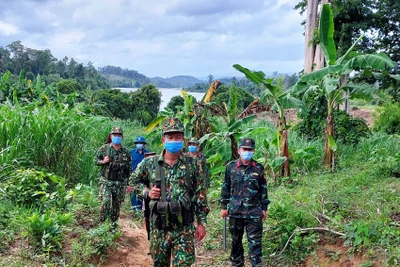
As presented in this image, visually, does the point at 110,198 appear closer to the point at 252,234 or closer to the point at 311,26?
the point at 252,234

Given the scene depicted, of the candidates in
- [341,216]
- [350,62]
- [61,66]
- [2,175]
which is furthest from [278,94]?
[61,66]

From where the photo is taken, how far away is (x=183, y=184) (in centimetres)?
317

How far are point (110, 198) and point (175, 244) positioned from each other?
88.4 inches

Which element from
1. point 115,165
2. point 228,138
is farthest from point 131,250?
point 228,138

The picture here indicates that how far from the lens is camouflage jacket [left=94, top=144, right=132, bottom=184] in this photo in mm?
5152

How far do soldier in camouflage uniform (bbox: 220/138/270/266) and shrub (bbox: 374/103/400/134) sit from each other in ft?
48.1

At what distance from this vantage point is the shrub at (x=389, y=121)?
16750mm

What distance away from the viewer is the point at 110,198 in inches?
203

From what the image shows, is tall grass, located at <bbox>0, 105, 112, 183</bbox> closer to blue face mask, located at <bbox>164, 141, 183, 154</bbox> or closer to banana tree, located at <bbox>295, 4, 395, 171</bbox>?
blue face mask, located at <bbox>164, 141, 183, 154</bbox>

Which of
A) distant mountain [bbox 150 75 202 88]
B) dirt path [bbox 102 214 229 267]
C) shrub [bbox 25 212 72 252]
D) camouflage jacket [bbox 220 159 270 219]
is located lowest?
dirt path [bbox 102 214 229 267]

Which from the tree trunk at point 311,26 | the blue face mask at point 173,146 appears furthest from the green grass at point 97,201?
the tree trunk at point 311,26

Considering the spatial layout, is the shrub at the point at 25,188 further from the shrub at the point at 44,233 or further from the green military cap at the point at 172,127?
the green military cap at the point at 172,127

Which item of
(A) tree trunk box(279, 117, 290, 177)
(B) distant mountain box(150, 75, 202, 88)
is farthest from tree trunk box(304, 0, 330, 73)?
(B) distant mountain box(150, 75, 202, 88)

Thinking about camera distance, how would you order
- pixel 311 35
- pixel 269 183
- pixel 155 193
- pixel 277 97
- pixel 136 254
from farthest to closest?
pixel 311 35 → pixel 269 183 → pixel 277 97 → pixel 136 254 → pixel 155 193
